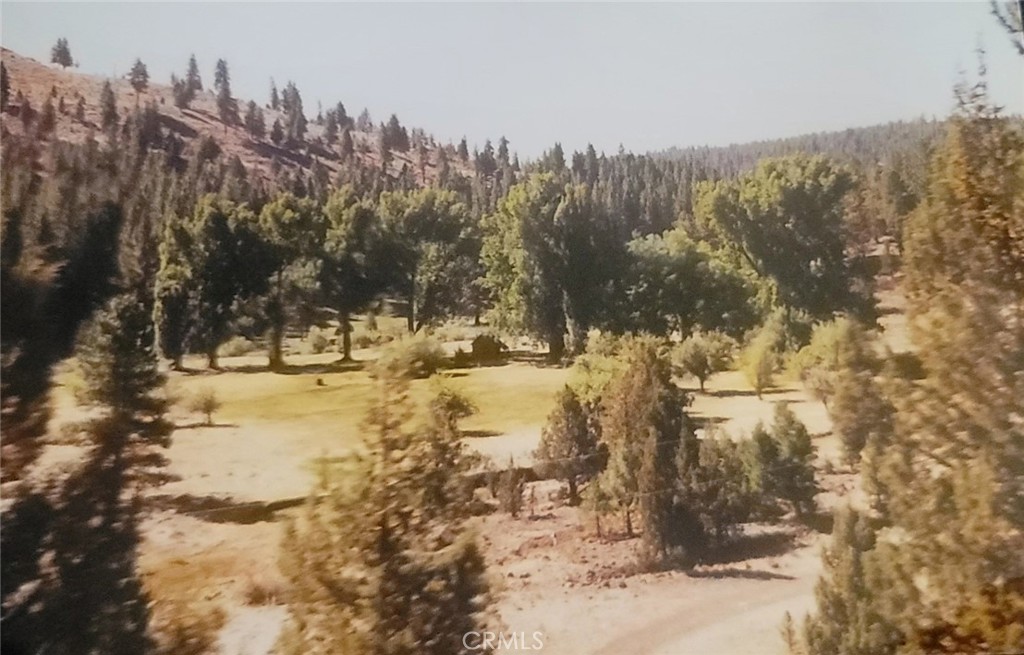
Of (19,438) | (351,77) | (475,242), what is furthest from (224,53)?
(19,438)

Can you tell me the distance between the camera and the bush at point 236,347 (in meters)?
1.75

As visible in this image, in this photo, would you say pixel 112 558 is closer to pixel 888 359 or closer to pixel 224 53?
pixel 224 53

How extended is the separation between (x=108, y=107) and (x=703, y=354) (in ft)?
4.57

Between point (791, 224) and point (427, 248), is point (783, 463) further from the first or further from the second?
point (427, 248)

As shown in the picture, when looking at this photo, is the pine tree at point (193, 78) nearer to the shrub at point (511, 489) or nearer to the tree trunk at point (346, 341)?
the tree trunk at point (346, 341)

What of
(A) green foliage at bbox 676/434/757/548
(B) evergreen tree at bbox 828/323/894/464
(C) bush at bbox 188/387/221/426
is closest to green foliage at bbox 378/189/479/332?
(C) bush at bbox 188/387/221/426

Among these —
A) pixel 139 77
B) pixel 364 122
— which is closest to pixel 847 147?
pixel 364 122

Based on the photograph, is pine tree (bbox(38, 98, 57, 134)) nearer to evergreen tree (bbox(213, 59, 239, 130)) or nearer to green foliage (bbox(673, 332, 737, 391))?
evergreen tree (bbox(213, 59, 239, 130))

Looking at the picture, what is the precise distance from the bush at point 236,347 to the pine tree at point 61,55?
2.11 ft

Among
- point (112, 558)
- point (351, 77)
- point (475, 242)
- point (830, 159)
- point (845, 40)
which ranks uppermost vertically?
point (845, 40)

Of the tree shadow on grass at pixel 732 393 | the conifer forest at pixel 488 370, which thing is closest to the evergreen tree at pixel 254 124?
the conifer forest at pixel 488 370

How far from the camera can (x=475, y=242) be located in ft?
6.24

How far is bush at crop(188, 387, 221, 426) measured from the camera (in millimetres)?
1714

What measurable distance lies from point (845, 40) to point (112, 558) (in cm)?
203
